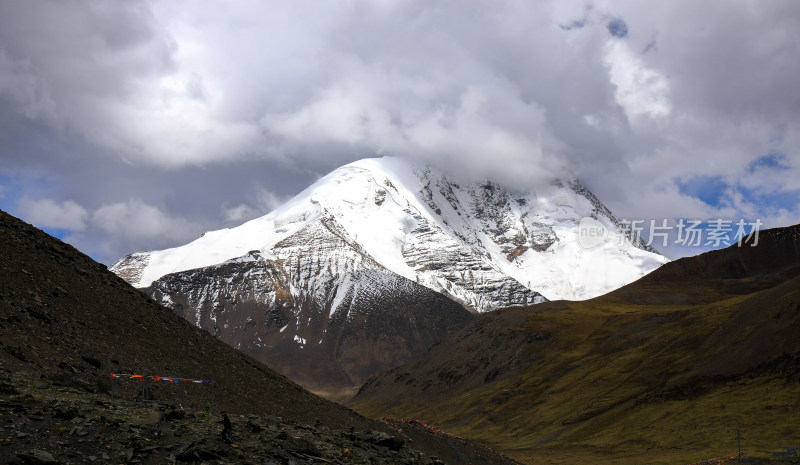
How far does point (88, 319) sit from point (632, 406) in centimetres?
6888

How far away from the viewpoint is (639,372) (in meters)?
93.7

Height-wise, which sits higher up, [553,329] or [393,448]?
[553,329]

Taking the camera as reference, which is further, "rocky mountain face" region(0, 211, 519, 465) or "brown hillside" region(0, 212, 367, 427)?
"brown hillside" region(0, 212, 367, 427)

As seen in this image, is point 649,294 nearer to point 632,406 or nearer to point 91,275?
point 632,406

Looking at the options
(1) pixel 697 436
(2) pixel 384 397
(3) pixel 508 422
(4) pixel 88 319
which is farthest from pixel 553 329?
(4) pixel 88 319

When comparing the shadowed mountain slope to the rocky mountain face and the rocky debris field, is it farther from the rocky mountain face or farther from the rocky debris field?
the rocky debris field

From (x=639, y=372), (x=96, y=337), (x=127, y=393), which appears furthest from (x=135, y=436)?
(x=639, y=372)

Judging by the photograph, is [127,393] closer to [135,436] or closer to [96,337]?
[96,337]

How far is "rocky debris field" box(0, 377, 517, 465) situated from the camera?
61.4ft

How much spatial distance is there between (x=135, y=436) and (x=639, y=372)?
85572mm

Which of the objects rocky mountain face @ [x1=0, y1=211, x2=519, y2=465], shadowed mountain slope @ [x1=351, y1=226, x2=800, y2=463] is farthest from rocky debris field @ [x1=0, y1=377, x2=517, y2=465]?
shadowed mountain slope @ [x1=351, y1=226, x2=800, y2=463]

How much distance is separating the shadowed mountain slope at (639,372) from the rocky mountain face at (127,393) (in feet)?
107

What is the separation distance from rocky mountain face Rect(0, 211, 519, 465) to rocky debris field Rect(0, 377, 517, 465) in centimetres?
5

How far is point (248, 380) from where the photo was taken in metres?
42.7
